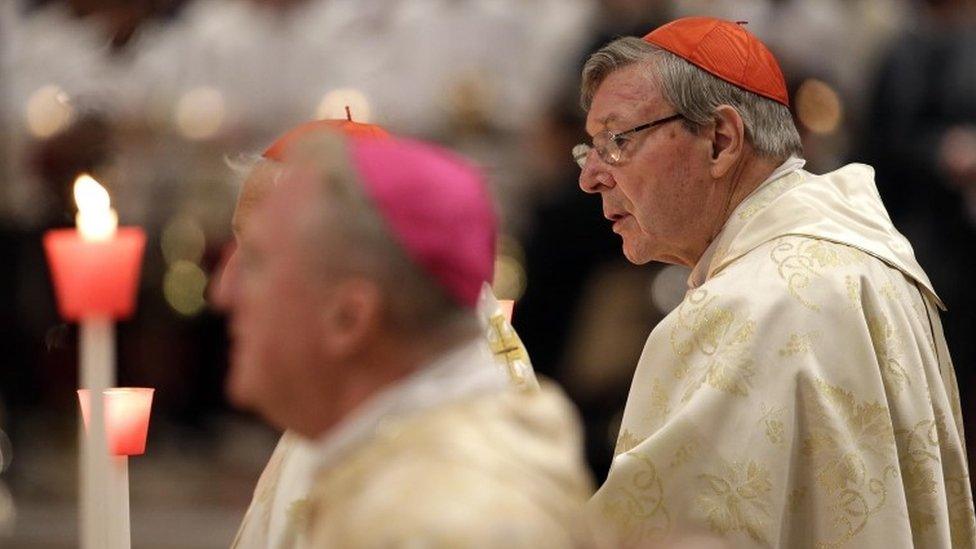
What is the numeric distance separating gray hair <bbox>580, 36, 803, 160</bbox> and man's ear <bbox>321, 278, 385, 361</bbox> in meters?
1.75

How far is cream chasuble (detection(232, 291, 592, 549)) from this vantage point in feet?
5.50

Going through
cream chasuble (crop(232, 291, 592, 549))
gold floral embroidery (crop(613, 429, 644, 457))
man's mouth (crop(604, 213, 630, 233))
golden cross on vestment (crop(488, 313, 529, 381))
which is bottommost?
cream chasuble (crop(232, 291, 592, 549))

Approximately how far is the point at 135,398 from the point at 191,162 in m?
5.24

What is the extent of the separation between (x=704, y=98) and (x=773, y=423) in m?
0.73

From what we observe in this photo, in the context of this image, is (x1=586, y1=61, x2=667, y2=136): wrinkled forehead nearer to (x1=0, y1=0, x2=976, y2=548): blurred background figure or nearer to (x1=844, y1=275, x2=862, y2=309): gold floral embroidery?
(x1=844, y1=275, x2=862, y2=309): gold floral embroidery

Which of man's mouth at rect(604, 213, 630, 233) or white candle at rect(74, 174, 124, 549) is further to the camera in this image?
man's mouth at rect(604, 213, 630, 233)

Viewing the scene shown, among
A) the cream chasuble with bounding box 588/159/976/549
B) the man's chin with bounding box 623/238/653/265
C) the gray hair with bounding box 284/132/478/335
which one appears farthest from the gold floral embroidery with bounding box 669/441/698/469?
the gray hair with bounding box 284/132/478/335

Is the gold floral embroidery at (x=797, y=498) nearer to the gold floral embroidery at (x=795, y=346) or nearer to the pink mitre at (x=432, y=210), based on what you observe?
the gold floral embroidery at (x=795, y=346)

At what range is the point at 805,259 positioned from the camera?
10.6 ft

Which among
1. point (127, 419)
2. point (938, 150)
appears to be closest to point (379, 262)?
point (127, 419)

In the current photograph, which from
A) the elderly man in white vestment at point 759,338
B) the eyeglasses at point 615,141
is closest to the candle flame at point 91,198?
the elderly man in white vestment at point 759,338

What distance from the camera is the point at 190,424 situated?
291 inches

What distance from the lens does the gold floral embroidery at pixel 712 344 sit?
10.2 feet

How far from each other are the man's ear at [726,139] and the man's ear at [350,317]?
1725 mm
